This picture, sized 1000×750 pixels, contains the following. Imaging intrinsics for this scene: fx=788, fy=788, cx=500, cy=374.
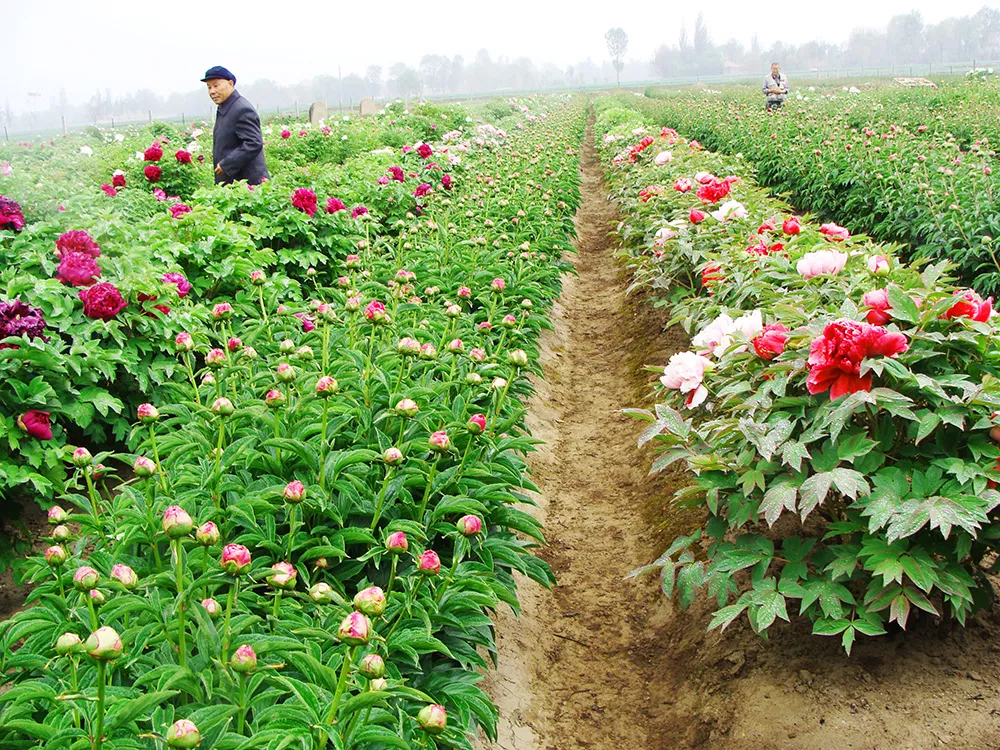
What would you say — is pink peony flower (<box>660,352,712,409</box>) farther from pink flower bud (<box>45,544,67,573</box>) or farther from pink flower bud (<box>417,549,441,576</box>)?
pink flower bud (<box>45,544,67,573</box>)

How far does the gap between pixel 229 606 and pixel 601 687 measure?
152 cm

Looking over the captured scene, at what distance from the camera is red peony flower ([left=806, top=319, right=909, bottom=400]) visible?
196 centimetres

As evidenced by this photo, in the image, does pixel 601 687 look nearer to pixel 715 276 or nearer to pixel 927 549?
pixel 927 549

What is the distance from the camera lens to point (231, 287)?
13.4ft

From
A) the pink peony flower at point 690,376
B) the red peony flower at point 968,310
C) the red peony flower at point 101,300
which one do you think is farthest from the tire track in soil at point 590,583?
the red peony flower at point 101,300

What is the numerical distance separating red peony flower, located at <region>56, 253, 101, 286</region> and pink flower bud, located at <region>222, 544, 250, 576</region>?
2.27 metres

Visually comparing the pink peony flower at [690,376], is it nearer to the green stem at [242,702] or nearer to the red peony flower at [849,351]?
the red peony flower at [849,351]

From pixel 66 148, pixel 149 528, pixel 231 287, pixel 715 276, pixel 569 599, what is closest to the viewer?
pixel 149 528

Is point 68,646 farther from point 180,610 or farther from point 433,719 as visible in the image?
point 433,719

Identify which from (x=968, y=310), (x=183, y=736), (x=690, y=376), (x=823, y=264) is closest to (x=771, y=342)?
(x=690, y=376)

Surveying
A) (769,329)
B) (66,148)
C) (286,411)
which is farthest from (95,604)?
(66,148)

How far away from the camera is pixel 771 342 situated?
2.24 meters

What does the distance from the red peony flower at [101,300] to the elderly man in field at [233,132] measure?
2889mm

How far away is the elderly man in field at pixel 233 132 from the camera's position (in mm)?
5750
